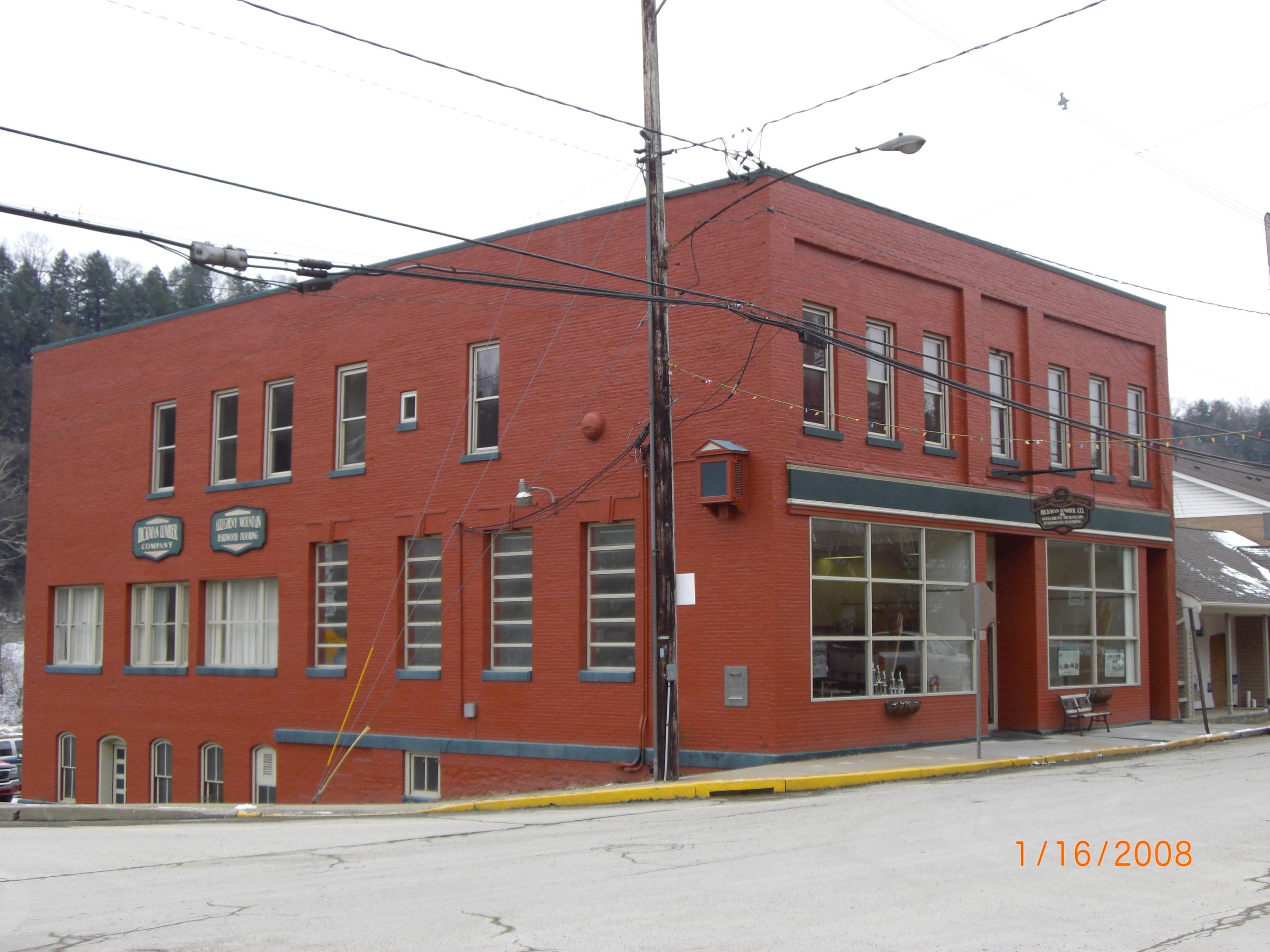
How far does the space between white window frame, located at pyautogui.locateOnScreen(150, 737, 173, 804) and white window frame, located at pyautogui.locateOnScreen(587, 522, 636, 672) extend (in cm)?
1153

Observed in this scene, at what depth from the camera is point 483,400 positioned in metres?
22.5

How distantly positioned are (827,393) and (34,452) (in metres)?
20.7

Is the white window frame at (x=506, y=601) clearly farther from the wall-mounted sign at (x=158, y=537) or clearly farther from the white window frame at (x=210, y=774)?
the wall-mounted sign at (x=158, y=537)

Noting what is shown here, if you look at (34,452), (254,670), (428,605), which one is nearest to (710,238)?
(428,605)

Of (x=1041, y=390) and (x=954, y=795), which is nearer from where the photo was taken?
(x=954, y=795)

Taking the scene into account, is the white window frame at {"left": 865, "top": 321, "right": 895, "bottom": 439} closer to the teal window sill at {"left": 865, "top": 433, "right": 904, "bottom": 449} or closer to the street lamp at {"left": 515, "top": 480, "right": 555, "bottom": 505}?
the teal window sill at {"left": 865, "top": 433, "right": 904, "bottom": 449}

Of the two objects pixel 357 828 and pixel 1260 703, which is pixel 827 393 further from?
pixel 1260 703

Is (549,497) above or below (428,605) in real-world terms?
above

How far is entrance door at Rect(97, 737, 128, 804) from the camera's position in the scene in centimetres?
2836

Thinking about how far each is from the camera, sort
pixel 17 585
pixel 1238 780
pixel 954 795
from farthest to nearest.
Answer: pixel 17 585 < pixel 1238 780 < pixel 954 795

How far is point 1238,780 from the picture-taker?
16125 mm

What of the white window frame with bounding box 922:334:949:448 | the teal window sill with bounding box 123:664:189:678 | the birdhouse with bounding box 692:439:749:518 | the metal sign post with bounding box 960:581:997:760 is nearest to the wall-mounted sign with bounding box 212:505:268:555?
the teal window sill with bounding box 123:664:189:678

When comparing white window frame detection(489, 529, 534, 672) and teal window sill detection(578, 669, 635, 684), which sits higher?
white window frame detection(489, 529, 534, 672)

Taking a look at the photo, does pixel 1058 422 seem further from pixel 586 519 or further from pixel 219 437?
pixel 219 437
